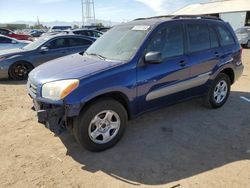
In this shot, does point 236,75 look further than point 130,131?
Yes

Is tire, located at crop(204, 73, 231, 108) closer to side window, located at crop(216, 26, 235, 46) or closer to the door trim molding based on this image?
the door trim molding

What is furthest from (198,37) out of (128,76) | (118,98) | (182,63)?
(118,98)

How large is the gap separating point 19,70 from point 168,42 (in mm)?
6072

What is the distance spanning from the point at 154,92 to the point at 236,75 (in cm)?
252

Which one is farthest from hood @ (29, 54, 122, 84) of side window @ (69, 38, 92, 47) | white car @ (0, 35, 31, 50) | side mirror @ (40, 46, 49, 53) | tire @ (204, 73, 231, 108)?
white car @ (0, 35, 31, 50)

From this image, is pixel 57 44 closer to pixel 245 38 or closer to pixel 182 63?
pixel 182 63

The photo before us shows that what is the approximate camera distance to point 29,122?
16.9ft

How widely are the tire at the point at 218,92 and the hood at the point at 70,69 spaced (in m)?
2.40

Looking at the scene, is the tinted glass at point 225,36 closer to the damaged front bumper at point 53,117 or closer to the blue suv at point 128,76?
the blue suv at point 128,76

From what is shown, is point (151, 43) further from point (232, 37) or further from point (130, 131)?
point (232, 37)

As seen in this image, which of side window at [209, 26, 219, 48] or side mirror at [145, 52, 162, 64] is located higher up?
side window at [209, 26, 219, 48]

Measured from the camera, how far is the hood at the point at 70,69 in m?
3.77

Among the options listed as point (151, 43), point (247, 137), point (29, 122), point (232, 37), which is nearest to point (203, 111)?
point (247, 137)

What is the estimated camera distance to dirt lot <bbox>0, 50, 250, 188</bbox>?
132 inches
